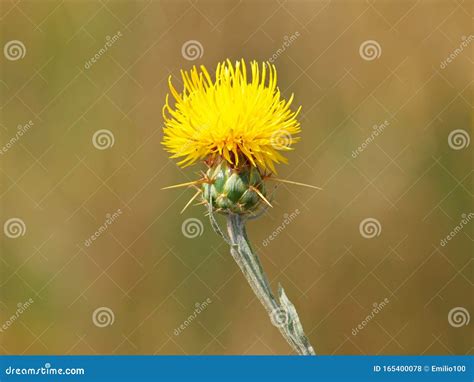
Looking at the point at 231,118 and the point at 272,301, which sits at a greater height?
the point at 231,118

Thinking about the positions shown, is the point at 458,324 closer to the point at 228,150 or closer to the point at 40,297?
the point at 228,150

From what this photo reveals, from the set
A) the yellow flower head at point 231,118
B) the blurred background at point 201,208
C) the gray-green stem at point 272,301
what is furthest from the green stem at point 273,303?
the blurred background at point 201,208

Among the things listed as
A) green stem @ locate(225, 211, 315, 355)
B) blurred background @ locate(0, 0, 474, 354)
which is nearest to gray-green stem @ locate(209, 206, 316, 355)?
green stem @ locate(225, 211, 315, 355)

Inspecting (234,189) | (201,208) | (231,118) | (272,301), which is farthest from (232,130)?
(201,208)

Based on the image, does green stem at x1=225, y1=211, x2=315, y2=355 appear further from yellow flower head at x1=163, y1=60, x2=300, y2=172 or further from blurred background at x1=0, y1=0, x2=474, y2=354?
blurred background at x1=0, y1=0, x2=474, y2=354

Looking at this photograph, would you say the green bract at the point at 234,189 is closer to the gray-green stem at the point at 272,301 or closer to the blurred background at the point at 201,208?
the gray-green stem at the point at 272,301

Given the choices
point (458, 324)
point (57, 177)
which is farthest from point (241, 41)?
point (458, 324)

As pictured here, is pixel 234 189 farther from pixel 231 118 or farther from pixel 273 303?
pixel 273 303
